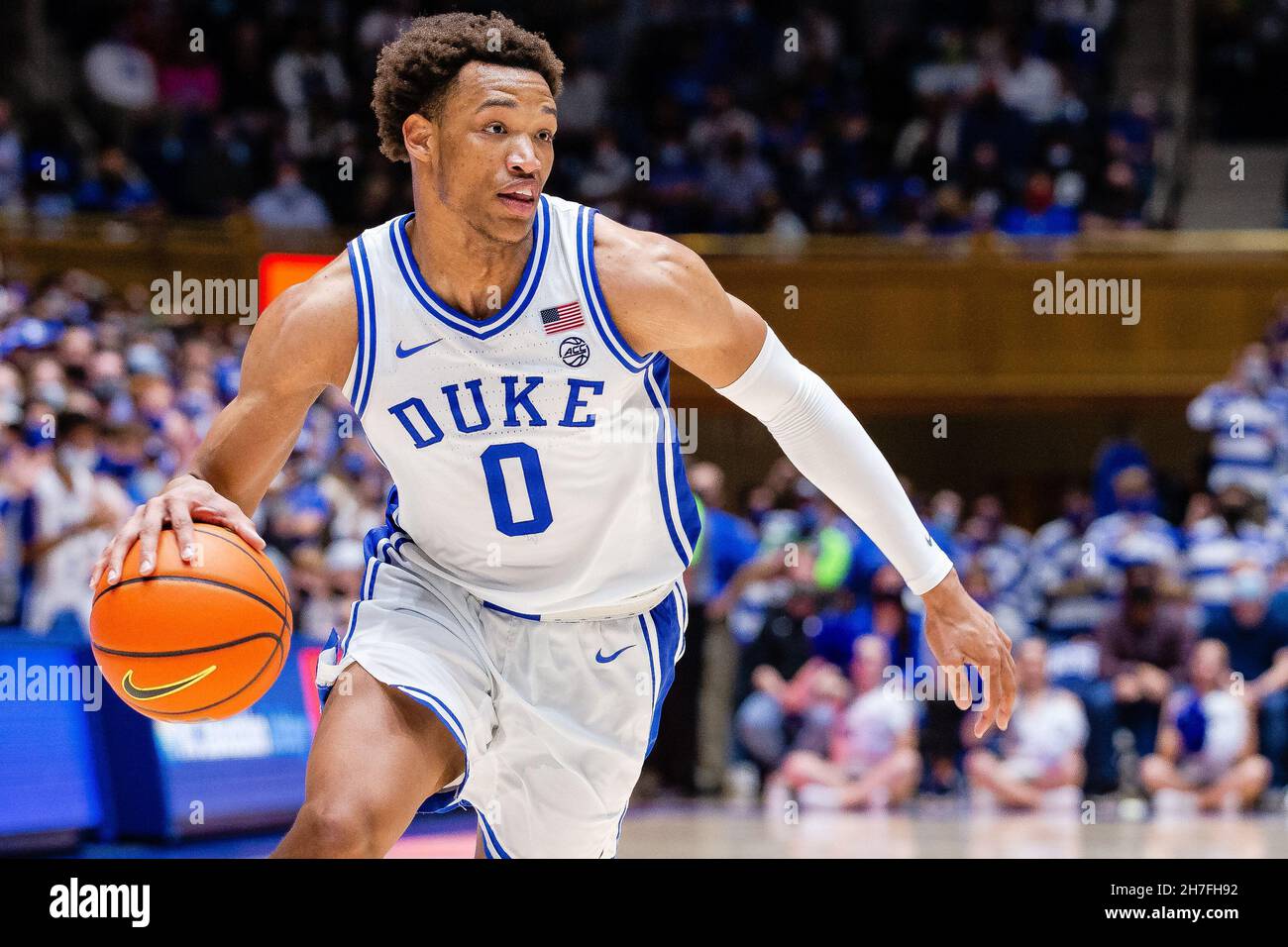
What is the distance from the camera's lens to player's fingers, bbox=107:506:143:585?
10.7ft

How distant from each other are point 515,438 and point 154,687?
0.93 m

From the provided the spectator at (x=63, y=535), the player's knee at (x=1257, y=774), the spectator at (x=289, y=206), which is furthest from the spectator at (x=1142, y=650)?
the spectator at (x=289, y=206)

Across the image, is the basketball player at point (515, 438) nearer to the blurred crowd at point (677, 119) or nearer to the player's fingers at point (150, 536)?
the player's fingers at point (150, 536)

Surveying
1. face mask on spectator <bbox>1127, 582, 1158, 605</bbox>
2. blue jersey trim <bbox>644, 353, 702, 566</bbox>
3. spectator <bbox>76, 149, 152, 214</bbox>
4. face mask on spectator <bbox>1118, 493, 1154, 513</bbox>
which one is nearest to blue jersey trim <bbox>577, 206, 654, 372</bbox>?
blue jersey trim <bbox>644, 353, 702, 566</bbox>

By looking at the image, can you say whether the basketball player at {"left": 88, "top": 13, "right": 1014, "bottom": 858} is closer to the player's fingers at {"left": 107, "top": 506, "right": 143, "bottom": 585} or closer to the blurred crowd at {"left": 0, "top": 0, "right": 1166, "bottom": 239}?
the player's fingers at {"left": 107, "top": 506, "right": 143, "bottom": 585}

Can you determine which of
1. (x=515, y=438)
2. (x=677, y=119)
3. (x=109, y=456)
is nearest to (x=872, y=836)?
(x=109, y=456)

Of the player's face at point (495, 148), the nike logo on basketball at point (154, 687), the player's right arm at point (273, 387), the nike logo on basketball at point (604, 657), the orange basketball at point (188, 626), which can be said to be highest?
the player's face at point (495, 148)

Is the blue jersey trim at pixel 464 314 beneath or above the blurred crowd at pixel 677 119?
beneath

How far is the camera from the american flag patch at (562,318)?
3.61m

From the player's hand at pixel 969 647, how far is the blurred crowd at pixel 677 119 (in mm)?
9863

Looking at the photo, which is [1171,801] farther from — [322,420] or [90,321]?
[90,321]

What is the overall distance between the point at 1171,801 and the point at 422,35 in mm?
6662

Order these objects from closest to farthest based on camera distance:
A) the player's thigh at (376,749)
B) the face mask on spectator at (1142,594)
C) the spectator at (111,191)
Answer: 1. the player's thigh at (376,749)
2. the face mask on spectator at (1142,594)
3. the spectator at (111,191)

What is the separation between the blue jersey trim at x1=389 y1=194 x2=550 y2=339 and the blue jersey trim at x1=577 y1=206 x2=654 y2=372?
82mm
